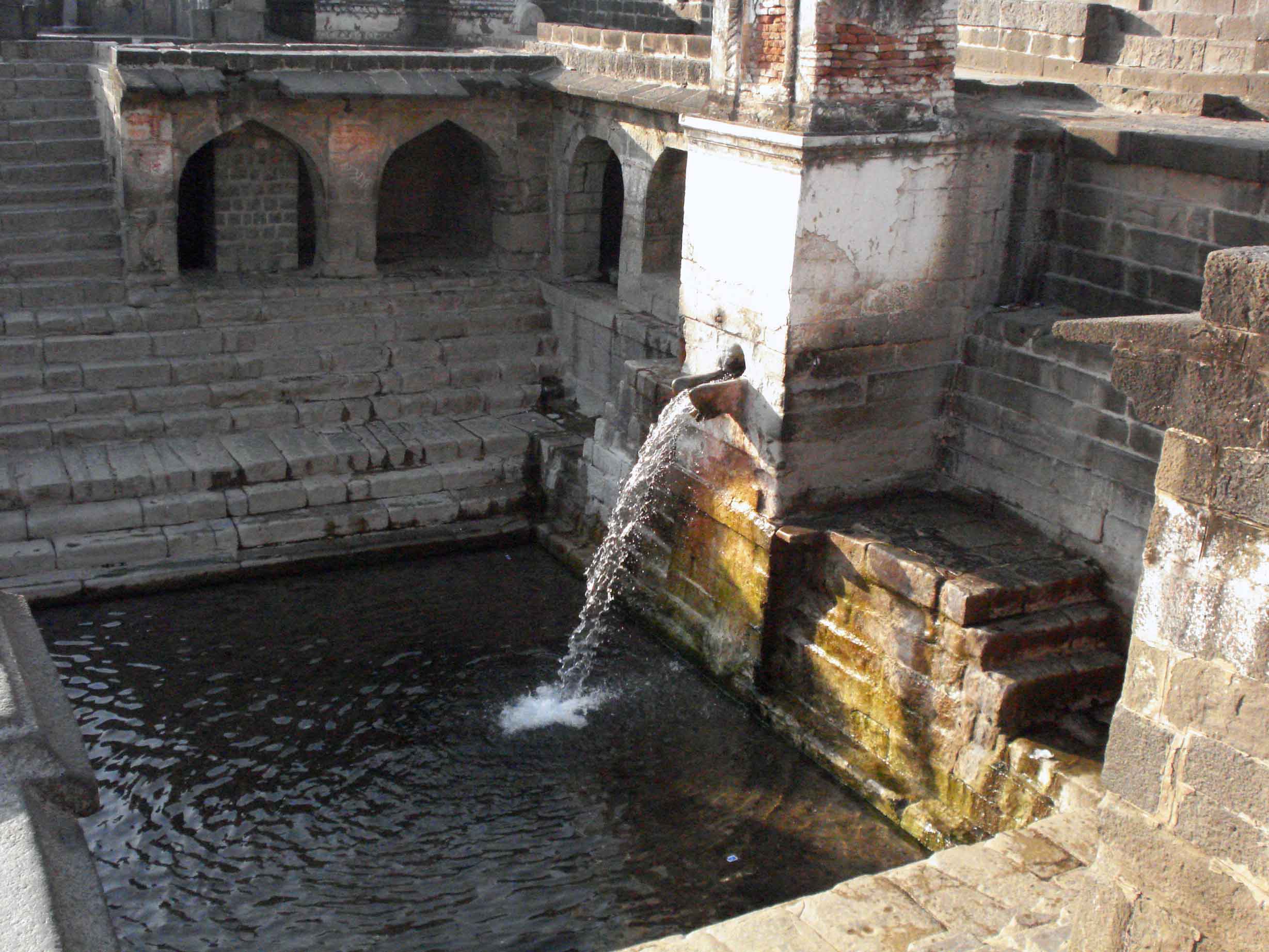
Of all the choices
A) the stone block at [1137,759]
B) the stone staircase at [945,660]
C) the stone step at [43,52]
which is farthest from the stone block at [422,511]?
the stone block at [1137,759]

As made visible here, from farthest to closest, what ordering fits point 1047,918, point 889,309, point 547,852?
point 889,309, point 547,852, point 1047,918

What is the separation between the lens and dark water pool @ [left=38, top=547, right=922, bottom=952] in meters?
6.69

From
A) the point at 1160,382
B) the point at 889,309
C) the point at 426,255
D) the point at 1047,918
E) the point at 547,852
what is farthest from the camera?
the point at 426,255

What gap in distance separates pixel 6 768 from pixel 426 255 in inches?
368

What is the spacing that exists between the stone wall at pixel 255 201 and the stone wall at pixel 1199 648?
10.1 metres

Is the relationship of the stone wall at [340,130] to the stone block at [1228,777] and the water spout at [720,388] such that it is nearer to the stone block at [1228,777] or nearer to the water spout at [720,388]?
the water spout at [720,388]

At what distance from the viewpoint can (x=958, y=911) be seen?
6051 mm

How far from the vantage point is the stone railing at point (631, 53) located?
Answer: 11.4 meters

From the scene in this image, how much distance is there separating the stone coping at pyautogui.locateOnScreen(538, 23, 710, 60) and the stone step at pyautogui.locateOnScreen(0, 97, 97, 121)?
4290mm

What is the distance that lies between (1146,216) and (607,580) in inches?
166

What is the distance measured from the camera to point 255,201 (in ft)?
42.5

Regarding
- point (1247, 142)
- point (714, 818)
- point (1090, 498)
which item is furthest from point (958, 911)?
point (1247, 142)

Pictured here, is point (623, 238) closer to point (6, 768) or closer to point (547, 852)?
point (547, 852)

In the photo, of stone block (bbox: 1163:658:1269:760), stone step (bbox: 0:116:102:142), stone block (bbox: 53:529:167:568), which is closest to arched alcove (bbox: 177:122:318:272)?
stone step (bbox: 0:116:102:142)
